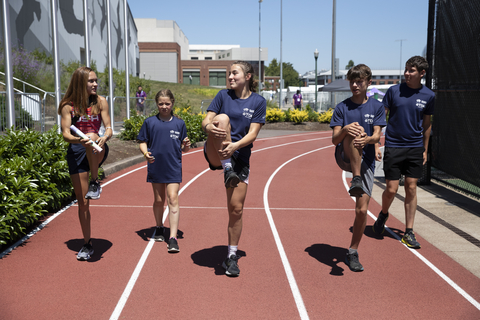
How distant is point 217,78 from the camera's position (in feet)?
281

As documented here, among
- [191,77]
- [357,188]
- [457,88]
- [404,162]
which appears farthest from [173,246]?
[191,77]

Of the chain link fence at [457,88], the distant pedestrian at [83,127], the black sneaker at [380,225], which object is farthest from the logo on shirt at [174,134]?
the chain link fence at [457,88]

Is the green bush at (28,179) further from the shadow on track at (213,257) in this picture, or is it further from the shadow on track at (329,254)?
the shadow on track at (329,254)

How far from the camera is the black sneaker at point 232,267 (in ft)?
14.9

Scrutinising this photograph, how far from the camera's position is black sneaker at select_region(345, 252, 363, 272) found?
4730 millimetres

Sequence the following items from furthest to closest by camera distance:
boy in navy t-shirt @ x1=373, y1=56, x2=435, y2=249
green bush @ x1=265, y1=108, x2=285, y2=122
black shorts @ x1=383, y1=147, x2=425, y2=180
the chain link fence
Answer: green bush @ x1=265, y1=108, x2=285, y2=122
the chain link fence
black shorts @ x1=383, y1=147, x2=425, y2=180
boy in navy t-shirt @ x1=373, y1=56, x2=435, y2=249

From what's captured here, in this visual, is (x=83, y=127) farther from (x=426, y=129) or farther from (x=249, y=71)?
(x=426, y=129)

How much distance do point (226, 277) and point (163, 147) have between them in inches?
70.7

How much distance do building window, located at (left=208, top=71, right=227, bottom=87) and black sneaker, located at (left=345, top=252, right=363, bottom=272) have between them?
8142cm

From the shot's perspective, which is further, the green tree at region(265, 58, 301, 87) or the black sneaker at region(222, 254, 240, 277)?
the green tree at region(265, 58, 301, 87)

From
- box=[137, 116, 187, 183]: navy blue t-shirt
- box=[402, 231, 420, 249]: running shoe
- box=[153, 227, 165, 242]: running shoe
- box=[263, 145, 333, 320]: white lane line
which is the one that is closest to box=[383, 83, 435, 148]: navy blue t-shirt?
box=[402, 231, 420, 249]: running shoe

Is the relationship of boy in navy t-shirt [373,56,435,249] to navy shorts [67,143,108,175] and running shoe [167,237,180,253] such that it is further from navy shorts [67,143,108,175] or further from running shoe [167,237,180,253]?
navy shorts [67,143,108,175]

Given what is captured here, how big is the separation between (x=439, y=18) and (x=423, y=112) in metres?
4.78

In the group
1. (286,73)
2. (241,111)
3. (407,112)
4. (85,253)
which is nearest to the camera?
(241,111)
